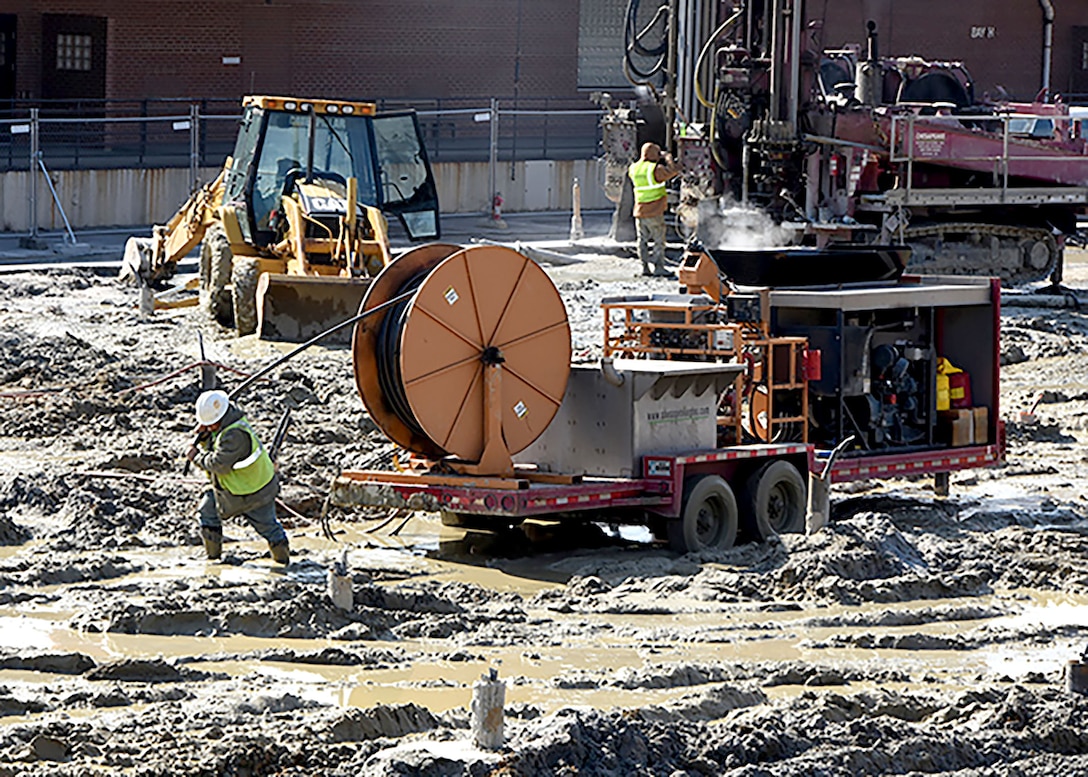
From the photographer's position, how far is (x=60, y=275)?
25141 millimetres

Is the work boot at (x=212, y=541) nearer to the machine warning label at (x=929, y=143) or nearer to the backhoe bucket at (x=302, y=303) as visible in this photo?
the backhoe bucket at (x=302, y=303)

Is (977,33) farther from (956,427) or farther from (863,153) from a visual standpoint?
(956,427)

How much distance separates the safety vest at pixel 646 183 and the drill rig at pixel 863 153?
1.74 feet

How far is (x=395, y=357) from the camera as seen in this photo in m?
12.2

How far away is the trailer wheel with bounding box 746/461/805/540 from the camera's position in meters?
12.9

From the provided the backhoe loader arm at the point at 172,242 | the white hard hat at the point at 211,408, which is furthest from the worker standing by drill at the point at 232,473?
the backhoe loader arm at the point at 172,242

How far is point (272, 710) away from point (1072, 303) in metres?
17.1

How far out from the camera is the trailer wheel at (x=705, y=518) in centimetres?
1248

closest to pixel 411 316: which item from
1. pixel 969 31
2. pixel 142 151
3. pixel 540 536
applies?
pixel 540 536

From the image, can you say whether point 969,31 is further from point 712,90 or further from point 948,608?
point 948,608

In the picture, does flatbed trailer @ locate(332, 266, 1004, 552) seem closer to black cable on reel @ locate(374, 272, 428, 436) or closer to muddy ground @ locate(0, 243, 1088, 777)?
black cable on reel @ locate(374, 272, 428, 436)

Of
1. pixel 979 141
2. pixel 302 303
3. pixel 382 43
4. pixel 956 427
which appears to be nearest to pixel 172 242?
pixel 302 303

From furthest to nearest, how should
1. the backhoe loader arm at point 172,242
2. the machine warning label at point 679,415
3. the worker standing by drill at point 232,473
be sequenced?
the backhoe loader arm at point 172,242, the machine warning label at point 679,415, the worker standing by drill at point 232,473

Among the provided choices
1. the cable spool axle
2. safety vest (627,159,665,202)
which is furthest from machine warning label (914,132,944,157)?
the cable spool axle
